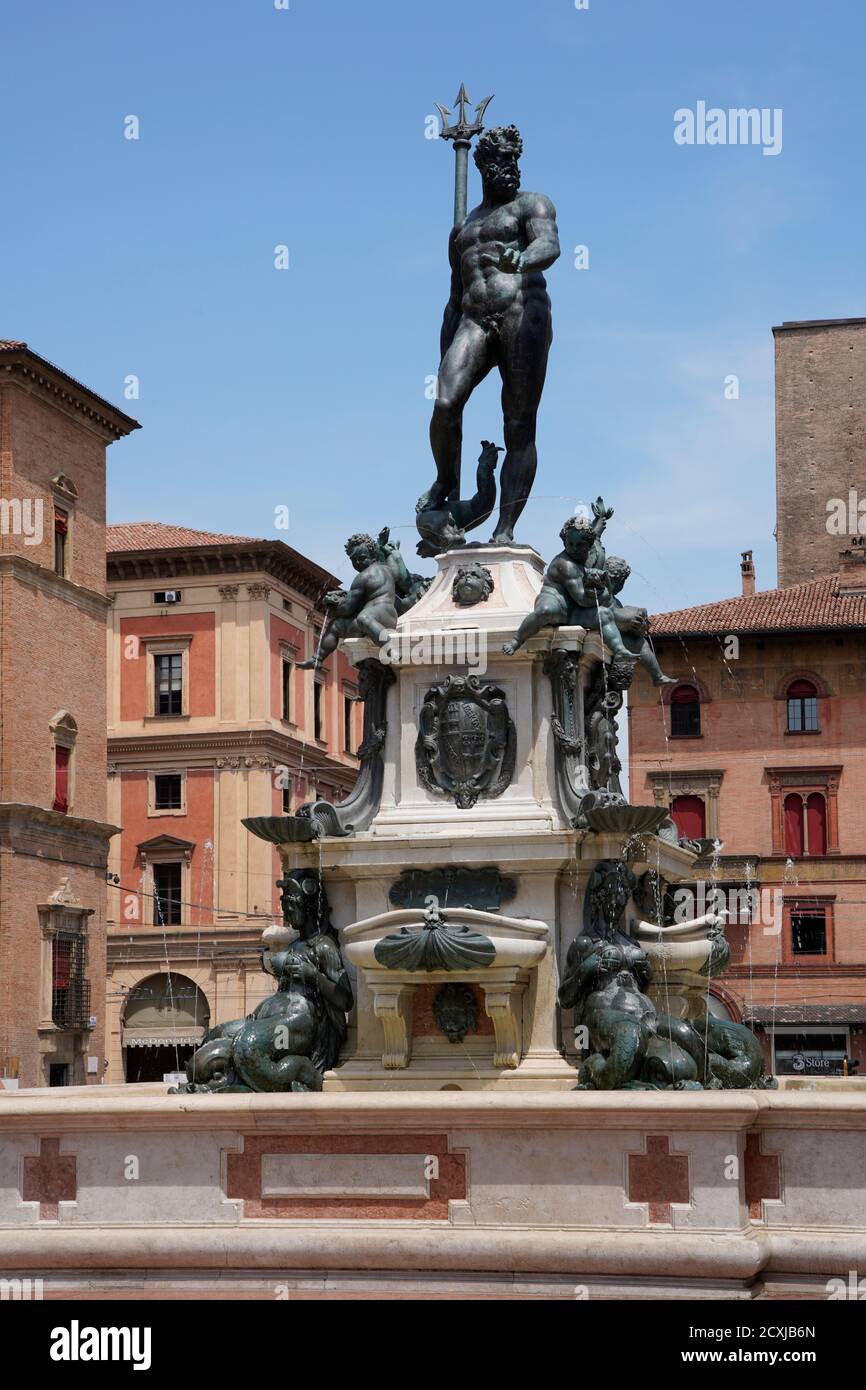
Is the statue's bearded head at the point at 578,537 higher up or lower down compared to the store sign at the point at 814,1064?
higher up

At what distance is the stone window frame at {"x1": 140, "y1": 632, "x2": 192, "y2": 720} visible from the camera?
6625 centimetres

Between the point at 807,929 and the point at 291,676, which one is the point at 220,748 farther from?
the point at 807,929

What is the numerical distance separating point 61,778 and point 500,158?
1614 inches

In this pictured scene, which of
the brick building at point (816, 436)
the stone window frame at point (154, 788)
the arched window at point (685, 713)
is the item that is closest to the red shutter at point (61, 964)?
the stone window frame at point (154, 788)

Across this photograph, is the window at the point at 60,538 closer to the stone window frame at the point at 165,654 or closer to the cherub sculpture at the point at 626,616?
the stone window frame at the point at 165,654

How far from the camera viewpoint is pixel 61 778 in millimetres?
54781

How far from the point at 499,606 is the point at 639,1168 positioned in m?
4.89

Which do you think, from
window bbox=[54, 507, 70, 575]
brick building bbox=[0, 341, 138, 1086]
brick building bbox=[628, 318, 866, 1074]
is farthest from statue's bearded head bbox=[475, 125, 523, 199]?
brick building bbox=[628, 318, 866, 1074]

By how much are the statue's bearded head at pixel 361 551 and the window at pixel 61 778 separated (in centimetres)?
4025

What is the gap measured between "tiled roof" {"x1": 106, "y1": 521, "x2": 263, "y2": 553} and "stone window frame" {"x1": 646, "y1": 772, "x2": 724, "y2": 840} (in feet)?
49.6

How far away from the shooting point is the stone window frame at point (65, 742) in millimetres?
54125

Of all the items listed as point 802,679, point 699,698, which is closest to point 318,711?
point 699,698

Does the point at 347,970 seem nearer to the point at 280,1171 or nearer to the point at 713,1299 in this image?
the point at 280,1171

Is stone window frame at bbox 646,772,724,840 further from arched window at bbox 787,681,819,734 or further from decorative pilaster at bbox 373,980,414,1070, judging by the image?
decorative pilaster at bbox 373,980,414,1070
